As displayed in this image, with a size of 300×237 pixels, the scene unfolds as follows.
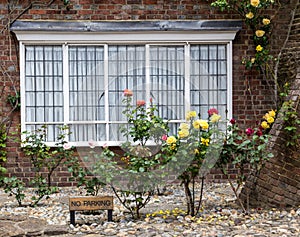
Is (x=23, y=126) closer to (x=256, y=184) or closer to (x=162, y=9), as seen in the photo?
(x=162, y=9)

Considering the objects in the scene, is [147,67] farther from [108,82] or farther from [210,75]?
[210,75]

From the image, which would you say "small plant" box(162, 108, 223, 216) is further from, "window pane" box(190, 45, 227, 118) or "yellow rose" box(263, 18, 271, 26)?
"yellow rose" box(263, 18, 271, 26)

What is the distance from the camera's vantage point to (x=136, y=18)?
30.7 feet

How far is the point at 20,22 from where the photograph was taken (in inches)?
359

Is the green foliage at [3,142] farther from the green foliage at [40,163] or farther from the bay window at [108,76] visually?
the green foliage at [40,163]

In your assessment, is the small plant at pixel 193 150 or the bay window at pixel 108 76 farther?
the bay window at pixel 108 76

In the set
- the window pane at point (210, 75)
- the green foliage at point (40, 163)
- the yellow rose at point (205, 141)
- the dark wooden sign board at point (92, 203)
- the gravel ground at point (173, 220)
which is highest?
the window pane at point (210, 75)

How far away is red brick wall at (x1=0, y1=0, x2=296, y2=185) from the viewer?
922 cm

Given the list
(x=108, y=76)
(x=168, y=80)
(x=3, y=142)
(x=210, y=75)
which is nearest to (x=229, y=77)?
(x=210, y=75)

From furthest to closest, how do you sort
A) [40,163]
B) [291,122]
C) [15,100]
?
[15,100], [40,163], [291,122]

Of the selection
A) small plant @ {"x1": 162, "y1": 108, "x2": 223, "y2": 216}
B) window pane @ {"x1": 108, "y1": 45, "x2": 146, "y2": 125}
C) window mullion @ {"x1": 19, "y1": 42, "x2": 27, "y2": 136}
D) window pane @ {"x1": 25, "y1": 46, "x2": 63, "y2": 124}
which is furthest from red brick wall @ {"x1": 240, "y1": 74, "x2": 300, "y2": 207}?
window mullion @ {"x1": 19, "y1": 42, "x2": 27, "y2": 136}

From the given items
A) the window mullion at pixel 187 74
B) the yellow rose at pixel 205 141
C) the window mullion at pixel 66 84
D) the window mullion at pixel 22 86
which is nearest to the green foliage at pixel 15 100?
the window mullion at pixel 22 86

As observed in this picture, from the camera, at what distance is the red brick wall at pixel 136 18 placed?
9219 mm

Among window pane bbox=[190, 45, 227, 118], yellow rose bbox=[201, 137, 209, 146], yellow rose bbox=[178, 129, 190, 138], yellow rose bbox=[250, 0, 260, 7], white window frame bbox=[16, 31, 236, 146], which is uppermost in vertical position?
yellow rose bbox=[250, 0, 260, 7]
